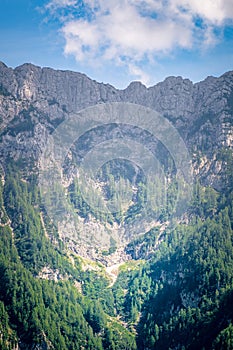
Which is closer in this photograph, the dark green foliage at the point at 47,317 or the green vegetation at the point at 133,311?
the green vegetation at the point at 133,311

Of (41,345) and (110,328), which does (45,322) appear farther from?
(110,328)

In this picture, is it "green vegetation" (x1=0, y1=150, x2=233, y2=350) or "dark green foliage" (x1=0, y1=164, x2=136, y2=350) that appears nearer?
"green vegetation" (x1=0, y1=150, x2=233, y2=350)

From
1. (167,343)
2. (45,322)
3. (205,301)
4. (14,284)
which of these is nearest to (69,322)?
(45,322)

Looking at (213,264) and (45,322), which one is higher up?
(213,264)

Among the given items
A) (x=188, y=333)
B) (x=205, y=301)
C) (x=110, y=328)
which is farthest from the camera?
(x=110, y=328)

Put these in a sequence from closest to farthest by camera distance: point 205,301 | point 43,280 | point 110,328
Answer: point 205,301
point 110,328
point 43,280

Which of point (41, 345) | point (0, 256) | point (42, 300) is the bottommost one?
point (41, 345)

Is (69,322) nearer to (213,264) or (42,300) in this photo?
(42,300)

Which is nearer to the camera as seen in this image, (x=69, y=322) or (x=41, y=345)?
(x=41, y=345)

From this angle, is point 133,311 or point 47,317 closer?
point 47,317

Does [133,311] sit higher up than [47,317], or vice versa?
[47,317]
